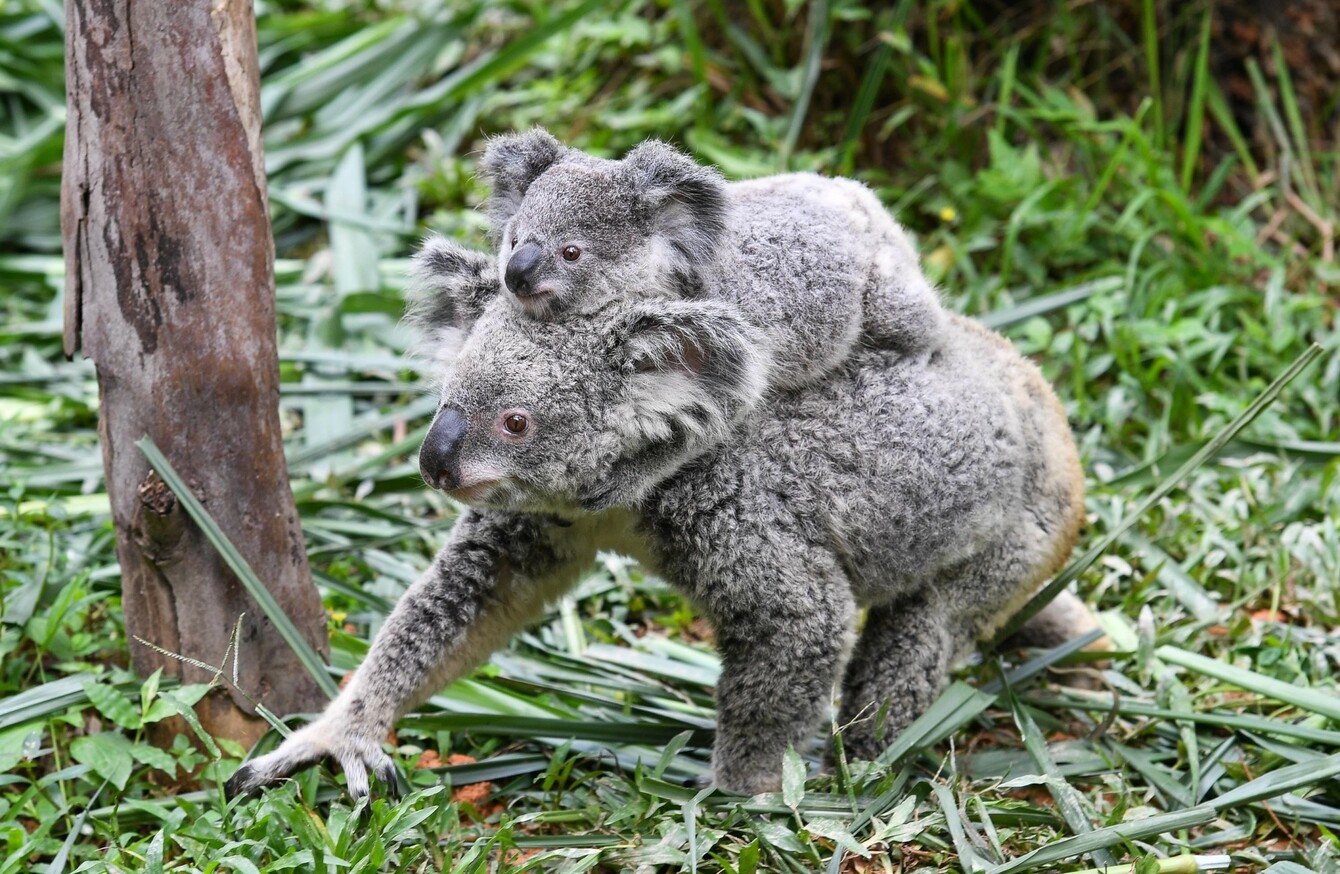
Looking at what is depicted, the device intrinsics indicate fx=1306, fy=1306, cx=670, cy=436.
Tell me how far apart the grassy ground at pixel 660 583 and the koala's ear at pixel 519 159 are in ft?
4.14

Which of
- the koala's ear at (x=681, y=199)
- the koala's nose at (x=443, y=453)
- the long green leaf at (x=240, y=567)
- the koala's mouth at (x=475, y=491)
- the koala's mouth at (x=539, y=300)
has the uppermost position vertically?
the koala's ear at (x=681, y=199)

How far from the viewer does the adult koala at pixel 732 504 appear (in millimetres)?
2727

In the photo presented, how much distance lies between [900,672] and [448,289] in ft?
4.63

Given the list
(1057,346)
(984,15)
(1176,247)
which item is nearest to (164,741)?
(1057,346)

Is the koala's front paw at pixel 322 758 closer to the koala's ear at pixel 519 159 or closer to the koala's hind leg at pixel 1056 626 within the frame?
the koala's ear at pixel 519 159

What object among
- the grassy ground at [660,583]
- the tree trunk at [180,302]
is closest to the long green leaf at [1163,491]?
the grassy ground at [660,583]

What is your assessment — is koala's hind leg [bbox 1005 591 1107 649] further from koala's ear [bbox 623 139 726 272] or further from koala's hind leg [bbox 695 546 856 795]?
koala's ear [bbox 623 139 726 272]

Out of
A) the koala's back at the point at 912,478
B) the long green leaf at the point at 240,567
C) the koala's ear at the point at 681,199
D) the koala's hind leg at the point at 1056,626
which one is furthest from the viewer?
the koala's hind leg at the point at 1056,626

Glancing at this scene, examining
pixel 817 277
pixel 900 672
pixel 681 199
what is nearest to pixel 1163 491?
pixel 900 672

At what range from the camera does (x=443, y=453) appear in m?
2.64

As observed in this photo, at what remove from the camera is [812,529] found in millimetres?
2979

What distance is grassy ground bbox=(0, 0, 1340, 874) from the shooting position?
9.46 feet

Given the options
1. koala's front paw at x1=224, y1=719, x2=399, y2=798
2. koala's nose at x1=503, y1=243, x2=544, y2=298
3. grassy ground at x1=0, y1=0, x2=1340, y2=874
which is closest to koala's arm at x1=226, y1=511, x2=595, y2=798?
koala's front paw at x1=224, y1=719, x2=399, y2=798

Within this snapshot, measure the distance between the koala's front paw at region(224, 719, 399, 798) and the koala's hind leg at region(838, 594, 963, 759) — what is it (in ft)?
3.61
